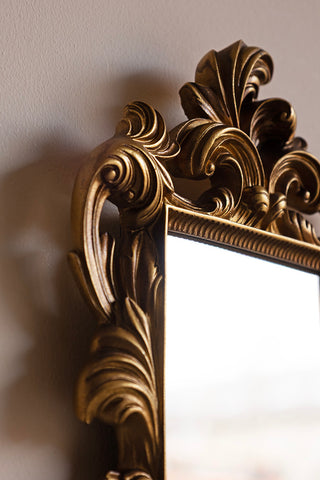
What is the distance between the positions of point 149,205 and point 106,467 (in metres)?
0.23

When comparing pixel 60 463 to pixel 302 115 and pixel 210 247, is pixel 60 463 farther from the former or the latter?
pixel 302 115

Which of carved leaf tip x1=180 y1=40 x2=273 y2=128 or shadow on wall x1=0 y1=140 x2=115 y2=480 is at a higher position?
carved leaf tip x1=180 y1=40 x2=273 y2=128

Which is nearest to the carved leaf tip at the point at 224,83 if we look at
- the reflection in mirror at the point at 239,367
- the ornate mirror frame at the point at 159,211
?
the ornate mirror frame at the point at 159,211

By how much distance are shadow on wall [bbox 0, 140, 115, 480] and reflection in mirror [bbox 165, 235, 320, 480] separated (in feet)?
0.26

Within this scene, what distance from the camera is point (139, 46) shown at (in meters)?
0.72

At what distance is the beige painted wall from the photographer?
22.8 inches

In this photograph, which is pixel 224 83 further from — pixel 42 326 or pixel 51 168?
pixel 42 326

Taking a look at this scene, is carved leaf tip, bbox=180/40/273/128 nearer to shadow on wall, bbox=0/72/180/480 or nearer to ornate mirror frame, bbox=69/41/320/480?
ornate mirror frame, bbox=69/41/320/480

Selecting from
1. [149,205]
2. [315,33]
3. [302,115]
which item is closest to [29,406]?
[149,205]

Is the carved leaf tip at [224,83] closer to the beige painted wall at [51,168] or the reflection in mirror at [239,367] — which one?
the beige painted wall at [51,168]

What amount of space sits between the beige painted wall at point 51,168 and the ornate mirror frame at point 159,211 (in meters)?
0.03

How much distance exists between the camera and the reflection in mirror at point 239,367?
25.4 inches

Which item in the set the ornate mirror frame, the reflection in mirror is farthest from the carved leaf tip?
the reflection in mirror

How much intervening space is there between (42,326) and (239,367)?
0.22m
